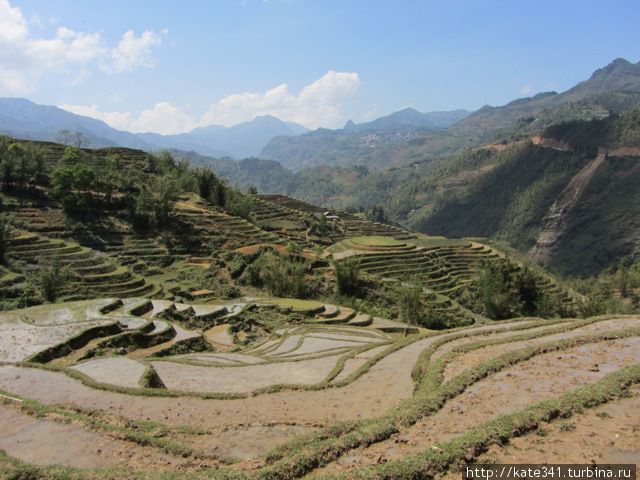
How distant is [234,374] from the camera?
17484 millimetres

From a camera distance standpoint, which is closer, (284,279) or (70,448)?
(70,448)

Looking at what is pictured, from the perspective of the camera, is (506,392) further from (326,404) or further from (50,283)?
(50,283)

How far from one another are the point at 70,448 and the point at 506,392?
37.0 ft

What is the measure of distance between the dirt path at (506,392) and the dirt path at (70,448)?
162 inches

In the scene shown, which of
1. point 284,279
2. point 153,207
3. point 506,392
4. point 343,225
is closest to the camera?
point 506,392

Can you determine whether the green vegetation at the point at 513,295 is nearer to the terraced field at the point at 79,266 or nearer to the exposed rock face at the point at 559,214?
the terraced field at the point at 79,266

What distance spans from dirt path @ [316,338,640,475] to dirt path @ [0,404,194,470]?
4124mm

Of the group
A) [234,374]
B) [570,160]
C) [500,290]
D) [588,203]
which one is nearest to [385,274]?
[500,290]

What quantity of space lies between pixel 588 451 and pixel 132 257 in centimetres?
5269

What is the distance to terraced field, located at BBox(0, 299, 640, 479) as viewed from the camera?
27.9 ft

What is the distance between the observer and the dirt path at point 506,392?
871 cm

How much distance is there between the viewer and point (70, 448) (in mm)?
Result: 9727

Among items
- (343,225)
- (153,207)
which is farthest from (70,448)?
(343,225)

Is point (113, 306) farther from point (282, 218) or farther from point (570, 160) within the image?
point (570, 160)
